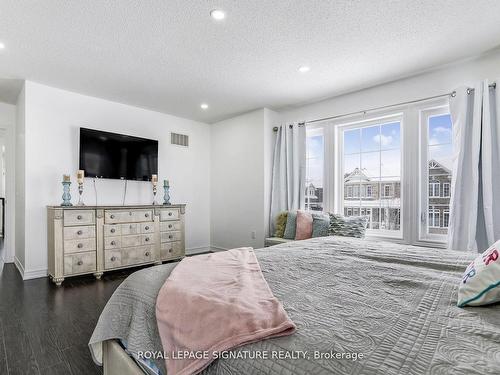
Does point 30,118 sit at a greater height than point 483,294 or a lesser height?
greater

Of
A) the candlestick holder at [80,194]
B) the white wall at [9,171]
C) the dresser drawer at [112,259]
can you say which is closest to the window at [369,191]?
the dresser drawer at [112,259]

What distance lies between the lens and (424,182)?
312 cm

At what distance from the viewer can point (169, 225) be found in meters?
4.16

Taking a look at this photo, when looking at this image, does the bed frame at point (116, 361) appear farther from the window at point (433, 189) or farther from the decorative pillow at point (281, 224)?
the window at point (433, 189)

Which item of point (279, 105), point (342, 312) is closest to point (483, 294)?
point (342, 312)

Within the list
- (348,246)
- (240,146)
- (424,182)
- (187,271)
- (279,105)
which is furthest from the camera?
(240,146)

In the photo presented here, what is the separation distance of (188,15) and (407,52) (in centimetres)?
206

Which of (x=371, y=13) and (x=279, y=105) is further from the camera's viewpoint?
(x=279, y=105)

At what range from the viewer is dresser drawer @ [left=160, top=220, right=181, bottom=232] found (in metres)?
4.08

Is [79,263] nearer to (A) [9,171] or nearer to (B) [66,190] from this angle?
(B) [66,190]

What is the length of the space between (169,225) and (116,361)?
3.06 m

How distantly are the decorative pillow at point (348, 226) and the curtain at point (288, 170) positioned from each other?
2.49 feet

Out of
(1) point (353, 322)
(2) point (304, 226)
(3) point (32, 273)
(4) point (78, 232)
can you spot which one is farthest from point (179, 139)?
(1) point (353, 322)

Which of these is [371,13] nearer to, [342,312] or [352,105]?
[352,105]
